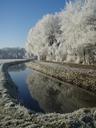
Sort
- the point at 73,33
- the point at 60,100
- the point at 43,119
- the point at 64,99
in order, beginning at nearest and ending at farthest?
the point at 43,119 < the point at 60,100 < the point at 64,99 < the point at 73,33

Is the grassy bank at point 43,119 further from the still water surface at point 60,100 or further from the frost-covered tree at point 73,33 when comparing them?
the frost-covered tree at point 73,33

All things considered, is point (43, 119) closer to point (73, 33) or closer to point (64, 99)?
point (64, 99)

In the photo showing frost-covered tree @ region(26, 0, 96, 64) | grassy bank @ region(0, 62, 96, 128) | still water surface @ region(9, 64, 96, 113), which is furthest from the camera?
frost-covered tree @ region(26, 0, 96, 64)

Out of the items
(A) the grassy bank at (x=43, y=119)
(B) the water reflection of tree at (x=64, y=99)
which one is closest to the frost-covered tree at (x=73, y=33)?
(B) the water reflection of tree at (x=64, y=99)

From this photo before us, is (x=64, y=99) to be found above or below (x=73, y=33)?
below

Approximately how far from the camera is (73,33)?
127 feet

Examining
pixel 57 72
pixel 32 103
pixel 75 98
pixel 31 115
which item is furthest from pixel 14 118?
pixel 57 72

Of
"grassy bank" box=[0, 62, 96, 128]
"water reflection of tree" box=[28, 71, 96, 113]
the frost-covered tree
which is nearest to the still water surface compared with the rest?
"water reflection of tree" box=[28, 71, 96, 113]

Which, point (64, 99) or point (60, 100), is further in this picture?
point (64, 99)

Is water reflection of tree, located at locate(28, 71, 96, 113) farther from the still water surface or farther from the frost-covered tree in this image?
the frost-covered tree

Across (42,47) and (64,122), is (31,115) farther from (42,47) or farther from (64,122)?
(42,47)

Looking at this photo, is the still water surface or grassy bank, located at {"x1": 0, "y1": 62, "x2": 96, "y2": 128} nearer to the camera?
grassy bank, located at {"x1": 0, "y1": 62, "x2": 96, "y2": 128}

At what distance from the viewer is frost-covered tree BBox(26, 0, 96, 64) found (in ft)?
117

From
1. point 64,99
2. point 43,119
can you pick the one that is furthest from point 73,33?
point 43,119
